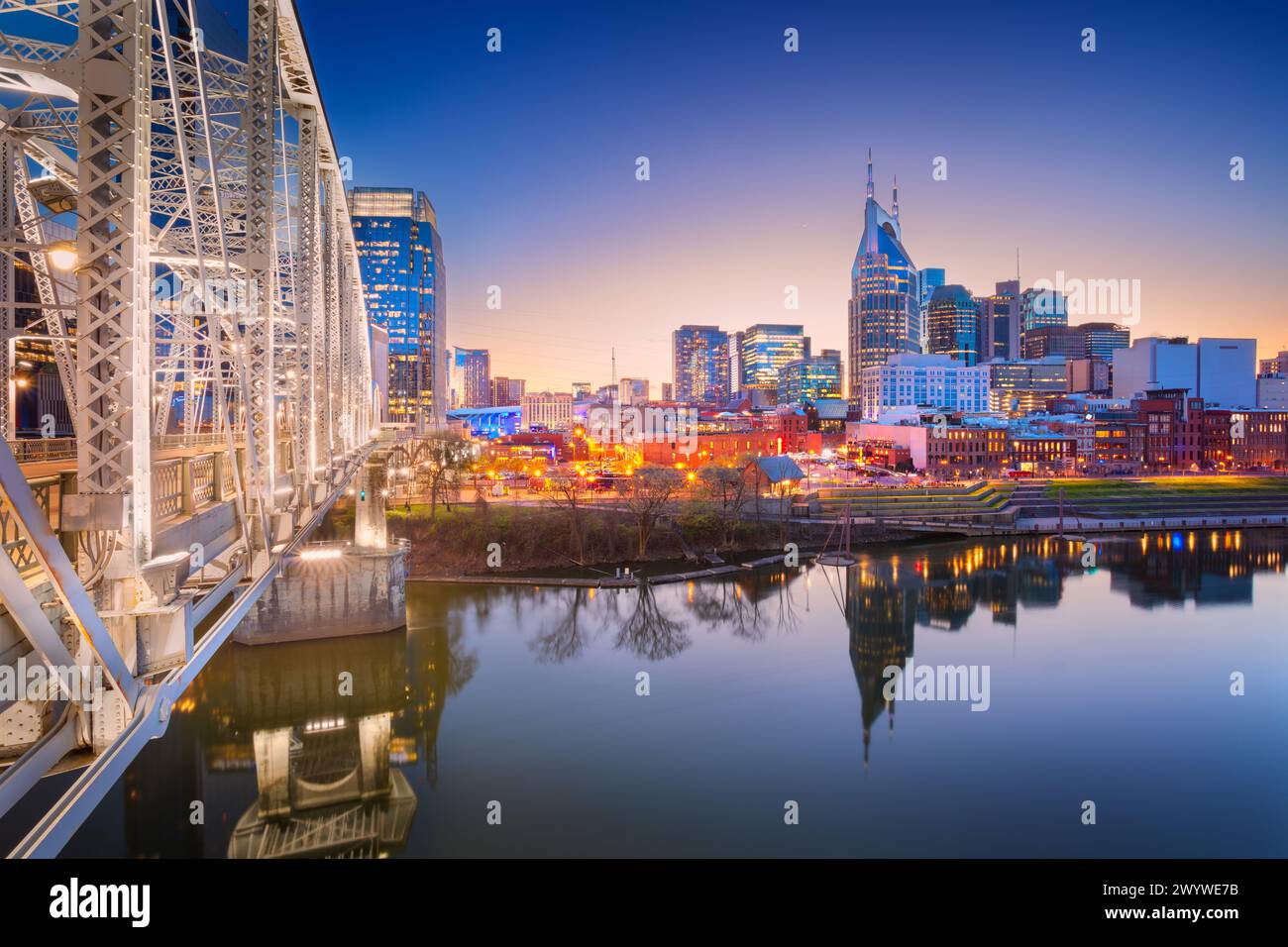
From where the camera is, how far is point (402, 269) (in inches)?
4407

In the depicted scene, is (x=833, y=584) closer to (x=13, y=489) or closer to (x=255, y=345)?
(x=255, y=345)

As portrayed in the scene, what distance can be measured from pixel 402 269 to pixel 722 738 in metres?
110

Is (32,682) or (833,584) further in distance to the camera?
(833,584)

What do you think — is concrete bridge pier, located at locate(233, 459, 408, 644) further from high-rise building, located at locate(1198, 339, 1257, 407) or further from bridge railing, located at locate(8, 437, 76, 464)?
high-rise building, located at locate(1198, 339, 1257, 407)

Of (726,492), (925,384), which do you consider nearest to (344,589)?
(726,492)

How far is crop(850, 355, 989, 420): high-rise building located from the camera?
109 metres

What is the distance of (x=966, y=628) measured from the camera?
23.9m

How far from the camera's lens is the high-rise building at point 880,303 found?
147 meters

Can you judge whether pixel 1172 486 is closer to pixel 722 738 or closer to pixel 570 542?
pixel 570 542

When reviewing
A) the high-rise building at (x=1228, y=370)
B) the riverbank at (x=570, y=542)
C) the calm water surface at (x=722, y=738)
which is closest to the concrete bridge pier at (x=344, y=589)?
the calm water surface at (x=722, y=738)
